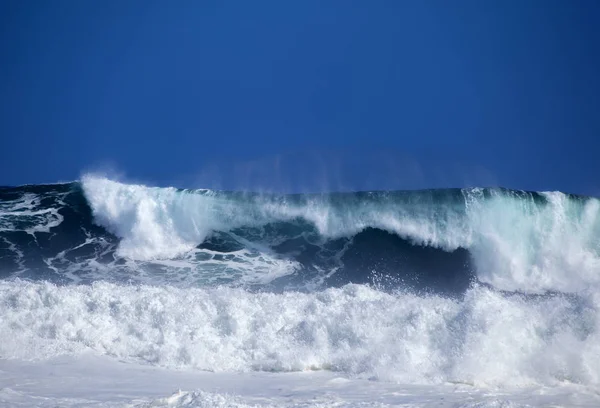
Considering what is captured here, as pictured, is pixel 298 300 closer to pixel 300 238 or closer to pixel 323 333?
pixel 323 333

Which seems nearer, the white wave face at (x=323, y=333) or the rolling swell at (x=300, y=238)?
the white wave face at (x=323, y=333)

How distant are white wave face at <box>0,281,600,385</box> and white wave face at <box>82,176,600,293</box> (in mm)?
4941

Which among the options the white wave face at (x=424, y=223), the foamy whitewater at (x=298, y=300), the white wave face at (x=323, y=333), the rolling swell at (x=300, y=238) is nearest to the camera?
the foamy whitewater at (x=298, y=300)

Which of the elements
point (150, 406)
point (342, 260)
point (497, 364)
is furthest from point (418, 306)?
point (342, 260)

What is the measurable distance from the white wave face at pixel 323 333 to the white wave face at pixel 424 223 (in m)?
4.94

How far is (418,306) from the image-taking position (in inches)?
276

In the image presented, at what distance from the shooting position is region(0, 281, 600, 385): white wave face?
596 centimetres

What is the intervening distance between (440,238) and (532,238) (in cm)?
250

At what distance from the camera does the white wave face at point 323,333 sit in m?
5.96

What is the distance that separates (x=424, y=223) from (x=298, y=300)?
7.07m

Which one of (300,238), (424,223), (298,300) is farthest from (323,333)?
(424,223)

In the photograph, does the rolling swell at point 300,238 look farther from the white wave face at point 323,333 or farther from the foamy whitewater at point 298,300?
the white wave face at point 323,333

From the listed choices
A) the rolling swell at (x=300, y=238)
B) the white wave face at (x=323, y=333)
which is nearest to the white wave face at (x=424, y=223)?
the rolling swell at (x=300, y=238)

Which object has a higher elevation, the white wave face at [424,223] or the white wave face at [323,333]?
the white wave face at [424,223]
